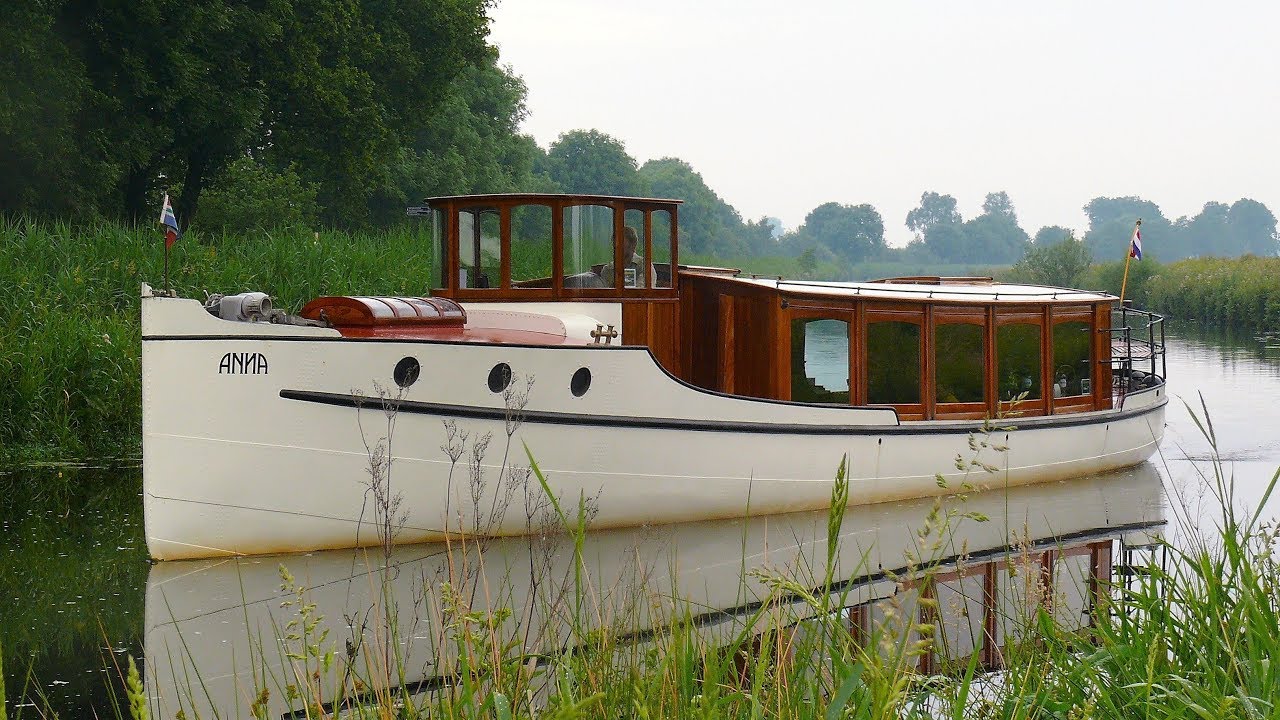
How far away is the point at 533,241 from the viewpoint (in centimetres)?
1009

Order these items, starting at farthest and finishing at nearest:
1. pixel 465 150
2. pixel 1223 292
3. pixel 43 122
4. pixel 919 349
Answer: pixel 465 150, pixel 1223 292, pixel 43 122, pixel 919 349

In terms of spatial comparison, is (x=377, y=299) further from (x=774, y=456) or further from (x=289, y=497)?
(x=774, y=456)

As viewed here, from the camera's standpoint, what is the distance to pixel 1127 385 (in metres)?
12.6

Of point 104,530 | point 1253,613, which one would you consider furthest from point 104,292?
point 1253,613

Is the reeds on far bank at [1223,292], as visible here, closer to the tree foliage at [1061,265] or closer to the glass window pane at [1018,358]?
the tree foliage at [1061,265]

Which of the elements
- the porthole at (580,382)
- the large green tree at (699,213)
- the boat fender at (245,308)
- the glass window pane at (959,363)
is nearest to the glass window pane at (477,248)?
the porthole at (580,382)

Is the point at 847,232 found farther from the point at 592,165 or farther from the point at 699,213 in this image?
the point at 592,165

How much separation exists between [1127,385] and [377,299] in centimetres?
749

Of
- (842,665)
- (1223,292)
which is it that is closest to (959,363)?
(842,665)

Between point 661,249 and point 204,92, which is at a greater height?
point 204,92

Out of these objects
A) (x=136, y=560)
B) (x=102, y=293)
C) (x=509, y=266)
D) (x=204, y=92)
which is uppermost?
(x=204, y=92)

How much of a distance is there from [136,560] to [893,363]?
586 cm

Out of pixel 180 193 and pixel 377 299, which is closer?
pixel 377 299

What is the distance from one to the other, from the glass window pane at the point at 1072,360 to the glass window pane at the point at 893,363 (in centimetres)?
187
